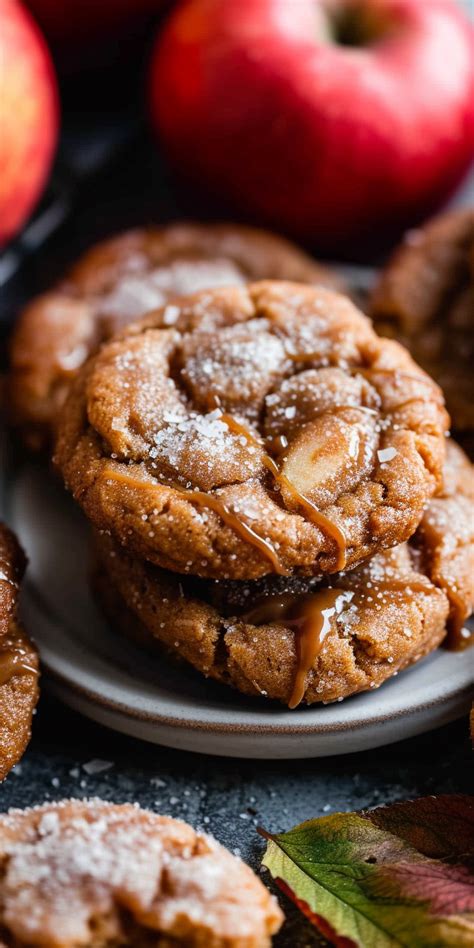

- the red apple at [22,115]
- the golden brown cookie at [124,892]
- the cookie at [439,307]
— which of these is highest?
the red apple at [22,115]

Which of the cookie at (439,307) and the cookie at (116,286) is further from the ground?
the cookie at (116,286)

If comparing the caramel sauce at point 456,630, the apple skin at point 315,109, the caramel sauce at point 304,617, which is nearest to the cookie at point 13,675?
the caramel sauce at point 304,617

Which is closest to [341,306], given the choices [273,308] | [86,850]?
[273,308]

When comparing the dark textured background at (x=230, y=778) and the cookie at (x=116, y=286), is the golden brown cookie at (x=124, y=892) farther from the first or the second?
the cookie at (x=116, y=286)

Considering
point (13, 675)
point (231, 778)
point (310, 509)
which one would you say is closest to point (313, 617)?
point (310, 509)

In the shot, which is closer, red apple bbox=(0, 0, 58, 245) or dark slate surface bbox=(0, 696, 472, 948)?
dark slate surface bbox=(0, 696, 472, 948)

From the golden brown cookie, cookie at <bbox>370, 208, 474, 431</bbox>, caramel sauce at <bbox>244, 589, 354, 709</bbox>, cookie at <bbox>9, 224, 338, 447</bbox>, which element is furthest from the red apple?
the golden brown cookie

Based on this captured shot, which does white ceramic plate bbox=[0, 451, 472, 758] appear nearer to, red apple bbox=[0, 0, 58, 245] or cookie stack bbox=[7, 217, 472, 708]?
cookie stack bbox=[7, 217, 472, 708]
